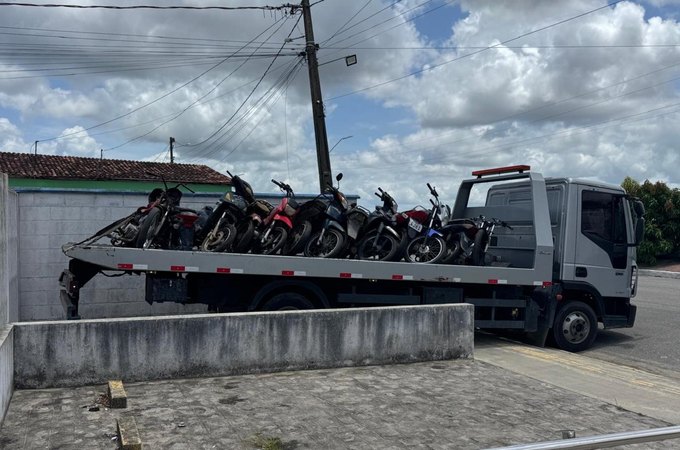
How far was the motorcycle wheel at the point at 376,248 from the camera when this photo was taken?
941 cm

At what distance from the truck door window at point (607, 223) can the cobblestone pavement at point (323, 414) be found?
4000 mm

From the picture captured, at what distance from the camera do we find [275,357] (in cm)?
738

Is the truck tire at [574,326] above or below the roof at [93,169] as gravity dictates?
below

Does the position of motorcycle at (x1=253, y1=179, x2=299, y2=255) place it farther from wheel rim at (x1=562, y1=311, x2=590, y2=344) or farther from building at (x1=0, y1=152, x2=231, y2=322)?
wheel rim at (x1=562, y1=311, x2=590, y2=344)

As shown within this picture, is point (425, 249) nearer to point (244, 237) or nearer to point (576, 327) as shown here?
point (244, 237)

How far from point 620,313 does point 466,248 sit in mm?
3117

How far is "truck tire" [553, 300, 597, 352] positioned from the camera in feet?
33.4

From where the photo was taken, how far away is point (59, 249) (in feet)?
36.4

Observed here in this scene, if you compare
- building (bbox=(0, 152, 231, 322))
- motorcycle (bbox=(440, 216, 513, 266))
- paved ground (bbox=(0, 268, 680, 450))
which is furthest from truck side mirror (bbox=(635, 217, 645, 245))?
building (bbox=(0, 152, 231, 322))

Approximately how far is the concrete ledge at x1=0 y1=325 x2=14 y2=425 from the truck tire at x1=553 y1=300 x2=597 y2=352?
7735 millimetres

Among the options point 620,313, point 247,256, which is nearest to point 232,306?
point 247,256

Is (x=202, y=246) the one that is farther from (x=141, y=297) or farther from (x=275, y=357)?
(x=141, y=297)

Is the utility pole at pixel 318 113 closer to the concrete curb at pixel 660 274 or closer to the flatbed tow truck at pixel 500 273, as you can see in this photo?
the flatbed tow truck at pixel 500 273

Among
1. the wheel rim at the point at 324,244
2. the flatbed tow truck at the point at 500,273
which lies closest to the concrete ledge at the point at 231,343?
the flatbed tow truck at the point at 500,273
